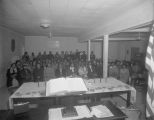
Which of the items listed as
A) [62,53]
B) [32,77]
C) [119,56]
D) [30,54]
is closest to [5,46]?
[32,77]

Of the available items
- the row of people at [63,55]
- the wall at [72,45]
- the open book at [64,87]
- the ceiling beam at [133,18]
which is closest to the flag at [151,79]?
the ceiling beam at [133,18]

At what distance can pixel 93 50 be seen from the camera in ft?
31.2

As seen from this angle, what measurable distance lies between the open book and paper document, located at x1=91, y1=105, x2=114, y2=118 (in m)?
0.24

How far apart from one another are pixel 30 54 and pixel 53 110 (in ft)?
26.7

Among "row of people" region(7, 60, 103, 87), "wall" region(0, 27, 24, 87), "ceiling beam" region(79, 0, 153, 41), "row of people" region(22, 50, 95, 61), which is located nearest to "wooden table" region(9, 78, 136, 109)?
"ceiling beam" region(79, 0, 153, 41)

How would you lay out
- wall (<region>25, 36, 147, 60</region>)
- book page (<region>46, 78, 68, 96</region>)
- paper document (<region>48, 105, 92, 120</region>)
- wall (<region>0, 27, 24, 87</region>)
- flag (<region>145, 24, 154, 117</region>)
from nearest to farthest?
1. paper document (<region>48, 105, 92, 120</region>)
2. book page (<region>46, 78, 68, 96</region>)
3. flag (<region>145, 24, 154, 117</region>)
4. wall (<region>0, 27, 24, 87</region>)
5. wall (<region>25, 36, 147, 60</region>)

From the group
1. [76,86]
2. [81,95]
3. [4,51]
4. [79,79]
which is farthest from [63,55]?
[76,86]

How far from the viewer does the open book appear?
Result: 1418mm

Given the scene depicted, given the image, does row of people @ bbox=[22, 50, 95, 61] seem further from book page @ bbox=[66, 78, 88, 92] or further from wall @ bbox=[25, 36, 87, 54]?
book page @ bbox=[66, 78, 88, 92]

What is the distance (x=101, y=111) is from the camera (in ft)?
3.99

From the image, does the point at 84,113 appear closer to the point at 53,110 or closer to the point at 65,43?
the point at 53,110

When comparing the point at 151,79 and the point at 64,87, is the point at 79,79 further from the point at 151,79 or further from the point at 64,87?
the point at 151,79

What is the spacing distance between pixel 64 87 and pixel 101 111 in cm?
48

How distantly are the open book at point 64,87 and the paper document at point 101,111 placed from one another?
0.24 metres
